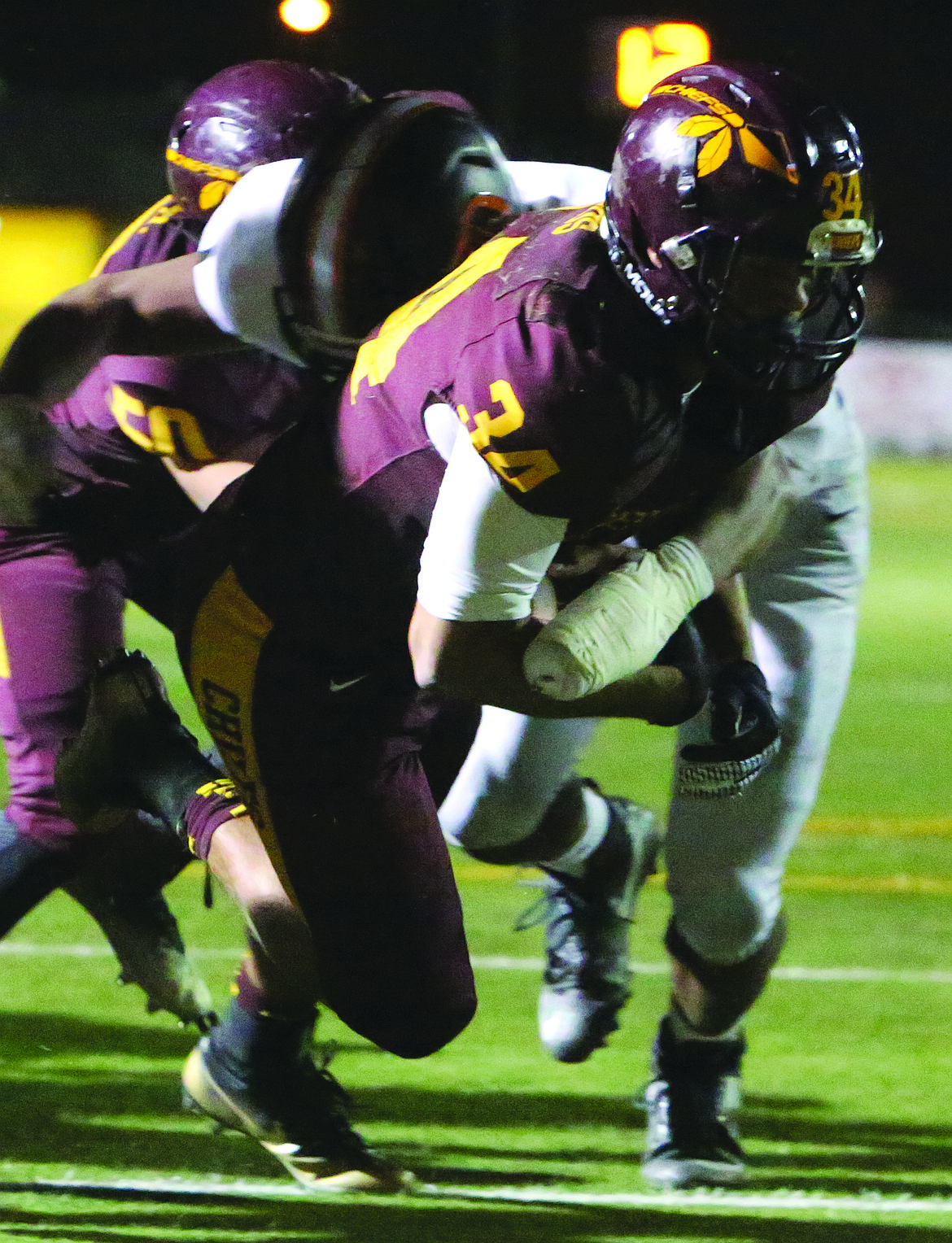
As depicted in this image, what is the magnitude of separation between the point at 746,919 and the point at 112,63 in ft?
71.2

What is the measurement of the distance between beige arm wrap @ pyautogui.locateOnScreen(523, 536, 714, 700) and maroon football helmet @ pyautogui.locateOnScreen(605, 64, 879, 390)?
0.29m

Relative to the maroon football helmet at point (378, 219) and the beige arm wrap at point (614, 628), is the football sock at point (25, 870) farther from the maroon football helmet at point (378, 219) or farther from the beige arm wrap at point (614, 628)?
the beige arm wrap at point (614, 628)

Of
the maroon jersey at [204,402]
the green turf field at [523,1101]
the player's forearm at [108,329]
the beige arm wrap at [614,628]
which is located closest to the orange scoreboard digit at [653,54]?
the green turf field at [523,1101]

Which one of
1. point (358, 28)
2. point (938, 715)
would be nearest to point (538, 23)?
point (358, 28)

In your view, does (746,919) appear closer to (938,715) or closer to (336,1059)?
(336,1059)

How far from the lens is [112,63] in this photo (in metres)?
22.6

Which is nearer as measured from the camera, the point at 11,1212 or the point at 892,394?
the point at 11,1212

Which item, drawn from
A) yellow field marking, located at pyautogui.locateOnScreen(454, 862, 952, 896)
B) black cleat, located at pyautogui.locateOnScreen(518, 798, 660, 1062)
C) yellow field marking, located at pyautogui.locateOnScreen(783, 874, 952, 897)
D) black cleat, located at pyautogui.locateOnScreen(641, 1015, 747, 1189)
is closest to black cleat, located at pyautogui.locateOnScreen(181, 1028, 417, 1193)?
black cleat, located at pyautogui.locateOnScreen(641, 1015, 747, 1189)

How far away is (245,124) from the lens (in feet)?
10.5

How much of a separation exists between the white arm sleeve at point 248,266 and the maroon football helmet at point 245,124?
462 mm

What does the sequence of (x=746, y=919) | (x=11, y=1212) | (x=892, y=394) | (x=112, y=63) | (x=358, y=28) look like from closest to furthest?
(x=11, y=1212) < (x=746, y=919) < (x=892, y=394) < (x=358, y=28) < (x=112, y=63)

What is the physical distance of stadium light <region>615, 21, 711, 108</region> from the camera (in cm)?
924

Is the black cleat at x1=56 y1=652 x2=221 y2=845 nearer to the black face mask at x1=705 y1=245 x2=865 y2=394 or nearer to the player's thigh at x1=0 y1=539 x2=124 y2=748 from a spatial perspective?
the player's thigh at x1=0 y1=539 x2=124 y2=748

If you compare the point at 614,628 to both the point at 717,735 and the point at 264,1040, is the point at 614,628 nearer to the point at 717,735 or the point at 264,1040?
the point at 717,735
